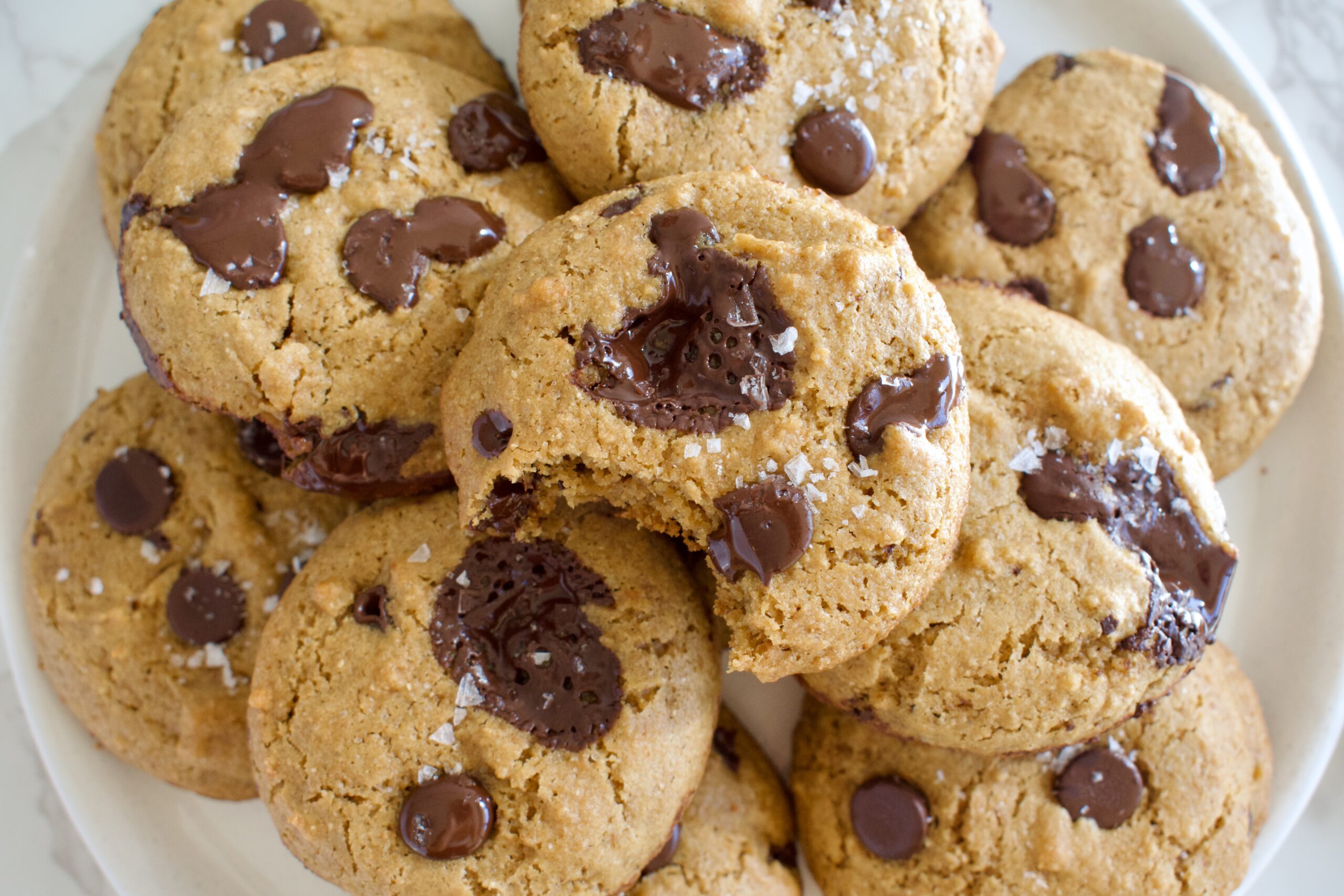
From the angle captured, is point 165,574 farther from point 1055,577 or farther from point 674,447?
point 1055,577

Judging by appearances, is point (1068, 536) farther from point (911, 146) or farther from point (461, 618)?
point (461, 618)

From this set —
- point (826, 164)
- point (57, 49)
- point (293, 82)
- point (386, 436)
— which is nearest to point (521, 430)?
point (386, 436)

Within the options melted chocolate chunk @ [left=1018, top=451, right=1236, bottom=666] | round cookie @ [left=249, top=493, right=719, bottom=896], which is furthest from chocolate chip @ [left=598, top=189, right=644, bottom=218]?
melted chocolate chunk @ [left=1018, top=451, right=1236, bottom=666]

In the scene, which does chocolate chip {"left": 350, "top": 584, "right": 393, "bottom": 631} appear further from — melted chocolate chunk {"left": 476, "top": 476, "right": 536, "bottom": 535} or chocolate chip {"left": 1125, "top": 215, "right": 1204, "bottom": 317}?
chocolate chip {"left": 1125, "top": 215, "right": 1204, "bottom": 317}

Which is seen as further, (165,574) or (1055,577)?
(165,574)

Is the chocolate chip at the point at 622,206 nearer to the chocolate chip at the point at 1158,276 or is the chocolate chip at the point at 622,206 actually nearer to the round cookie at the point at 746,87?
the round cookie at the point at 746,87

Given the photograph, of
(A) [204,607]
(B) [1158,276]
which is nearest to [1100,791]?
(B) [1158,276]

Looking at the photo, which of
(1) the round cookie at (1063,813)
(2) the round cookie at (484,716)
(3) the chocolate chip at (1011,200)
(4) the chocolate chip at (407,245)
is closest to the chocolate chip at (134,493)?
(2) the round cookie at (484,716)
